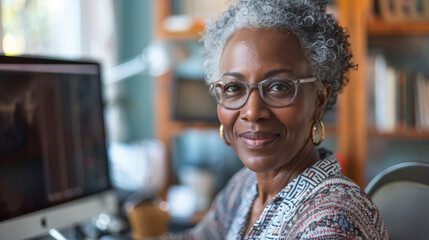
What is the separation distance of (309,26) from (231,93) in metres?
0.22

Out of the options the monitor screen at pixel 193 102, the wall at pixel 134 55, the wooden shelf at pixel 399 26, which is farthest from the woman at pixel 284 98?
the wall at pixel 134 55

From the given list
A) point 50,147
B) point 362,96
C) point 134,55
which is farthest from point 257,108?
point 134,55

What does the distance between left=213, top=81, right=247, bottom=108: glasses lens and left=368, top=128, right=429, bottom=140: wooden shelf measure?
1.46 metres

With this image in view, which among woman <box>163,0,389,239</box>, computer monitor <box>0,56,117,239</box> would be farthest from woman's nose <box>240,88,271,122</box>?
computer monitor <box>0,56,117,239</box>

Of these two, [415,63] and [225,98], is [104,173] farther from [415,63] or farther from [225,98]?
[415,63]

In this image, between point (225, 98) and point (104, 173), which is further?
point (104, 173)

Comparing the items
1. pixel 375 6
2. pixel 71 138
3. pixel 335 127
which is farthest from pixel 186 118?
pixel 71 138

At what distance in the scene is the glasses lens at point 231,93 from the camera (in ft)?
3.31

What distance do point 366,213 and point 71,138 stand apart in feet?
2.61

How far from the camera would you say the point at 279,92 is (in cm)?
97

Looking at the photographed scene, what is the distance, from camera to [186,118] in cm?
256

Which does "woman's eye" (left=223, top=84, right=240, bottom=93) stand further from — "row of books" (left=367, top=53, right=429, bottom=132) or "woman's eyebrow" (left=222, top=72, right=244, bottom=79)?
"row of books" (left=367, top=53, right=429, bottom=132)

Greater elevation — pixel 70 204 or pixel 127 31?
pixel 127 31

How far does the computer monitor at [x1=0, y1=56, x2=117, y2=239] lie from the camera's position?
1093 mm
